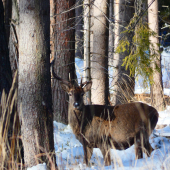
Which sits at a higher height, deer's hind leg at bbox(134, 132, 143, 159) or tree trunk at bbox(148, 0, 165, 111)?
tree trunk at bbox(148, 0, 165, 111)

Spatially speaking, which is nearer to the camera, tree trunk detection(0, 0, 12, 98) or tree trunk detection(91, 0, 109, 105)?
tree trunk detection(0, 0, 12, 98)

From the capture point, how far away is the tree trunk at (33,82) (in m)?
4.13

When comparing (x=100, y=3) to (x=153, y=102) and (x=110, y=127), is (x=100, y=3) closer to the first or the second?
(x=110, y=127)

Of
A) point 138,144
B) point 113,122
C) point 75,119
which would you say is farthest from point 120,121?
point 75,119

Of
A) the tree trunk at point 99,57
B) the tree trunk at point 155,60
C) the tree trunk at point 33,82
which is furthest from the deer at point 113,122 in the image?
the tree trunk at point 155,60

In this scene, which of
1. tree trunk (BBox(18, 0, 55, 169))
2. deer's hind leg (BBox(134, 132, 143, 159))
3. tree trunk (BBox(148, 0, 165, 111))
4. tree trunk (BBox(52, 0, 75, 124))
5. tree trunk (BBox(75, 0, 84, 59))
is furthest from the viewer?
tree trunk (BBox(148, 0, 165, 111))

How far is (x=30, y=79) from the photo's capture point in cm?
416

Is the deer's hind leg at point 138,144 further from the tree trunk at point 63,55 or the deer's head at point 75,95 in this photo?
the tree trunk at point 63,55

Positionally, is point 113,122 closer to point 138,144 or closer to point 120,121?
point 120,121

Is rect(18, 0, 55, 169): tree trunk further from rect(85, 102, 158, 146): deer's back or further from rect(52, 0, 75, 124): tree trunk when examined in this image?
rect(52, 0, 75, 124): tree trunk

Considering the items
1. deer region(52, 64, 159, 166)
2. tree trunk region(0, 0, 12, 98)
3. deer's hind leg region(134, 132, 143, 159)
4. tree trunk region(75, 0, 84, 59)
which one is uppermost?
tree trunk region(75, 0, 84, 59)

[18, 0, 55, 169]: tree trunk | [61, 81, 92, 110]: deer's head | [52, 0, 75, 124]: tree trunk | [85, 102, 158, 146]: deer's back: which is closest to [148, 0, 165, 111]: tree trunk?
[52, 0, 75, 124]: tree trunk

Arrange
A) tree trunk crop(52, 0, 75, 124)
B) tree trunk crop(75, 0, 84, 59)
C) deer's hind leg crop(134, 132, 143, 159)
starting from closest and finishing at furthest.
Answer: deer's hind leg crop(134, 132, 143, 159)
tree trunk crop(75, 0, 84, 59)
tree trunk crop(52, 0, 75, 124)

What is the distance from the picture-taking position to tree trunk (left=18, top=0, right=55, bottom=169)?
4129 mm
